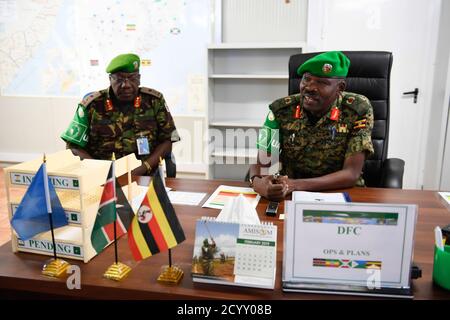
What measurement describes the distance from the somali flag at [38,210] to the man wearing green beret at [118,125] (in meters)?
1.17

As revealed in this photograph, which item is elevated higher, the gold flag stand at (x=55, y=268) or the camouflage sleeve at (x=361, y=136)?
the camouflage sleeve at (x=361, y=136)

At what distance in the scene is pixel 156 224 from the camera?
0.93 metres

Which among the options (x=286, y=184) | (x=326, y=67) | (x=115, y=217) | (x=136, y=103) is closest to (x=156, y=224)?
(x=115, y=217)

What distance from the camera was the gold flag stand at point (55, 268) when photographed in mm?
982

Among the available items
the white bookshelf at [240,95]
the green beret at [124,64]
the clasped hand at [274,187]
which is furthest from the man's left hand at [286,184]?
the white bookshelf at [240,95]

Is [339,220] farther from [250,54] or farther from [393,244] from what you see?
[250,54]

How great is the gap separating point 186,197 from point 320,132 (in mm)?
740

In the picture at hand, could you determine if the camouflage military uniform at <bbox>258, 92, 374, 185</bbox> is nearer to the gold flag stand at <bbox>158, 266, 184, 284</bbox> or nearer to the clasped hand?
the clasped hand

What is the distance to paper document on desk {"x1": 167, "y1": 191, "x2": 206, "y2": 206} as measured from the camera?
1497 millimetres

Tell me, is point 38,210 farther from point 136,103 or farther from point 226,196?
point 136,103

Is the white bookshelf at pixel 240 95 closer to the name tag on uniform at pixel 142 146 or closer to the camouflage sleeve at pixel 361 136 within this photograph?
the name tag on uniform at pixel 142 146
